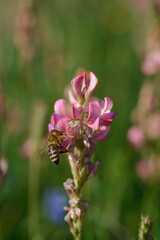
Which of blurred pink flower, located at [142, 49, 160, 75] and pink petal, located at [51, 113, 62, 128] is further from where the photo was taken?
blurred pink flower, located at [142, 49, 160, 75]

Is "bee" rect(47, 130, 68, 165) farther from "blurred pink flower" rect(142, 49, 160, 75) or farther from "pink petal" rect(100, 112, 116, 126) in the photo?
"blurred pink flower" rect(142, 49, 160, 75)

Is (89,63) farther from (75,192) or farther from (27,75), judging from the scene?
(75,192)

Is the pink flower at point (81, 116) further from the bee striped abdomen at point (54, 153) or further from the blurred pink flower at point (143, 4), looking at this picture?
the blurred pink flower at point (143, 4)

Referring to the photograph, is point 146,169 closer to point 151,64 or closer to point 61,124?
point 151,64

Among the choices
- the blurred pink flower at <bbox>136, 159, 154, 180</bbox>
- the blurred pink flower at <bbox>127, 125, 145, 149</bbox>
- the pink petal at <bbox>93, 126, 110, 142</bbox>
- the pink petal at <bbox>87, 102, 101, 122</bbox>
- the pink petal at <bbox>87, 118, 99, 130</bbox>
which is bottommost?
the blurred pink flower at <bbox>136, 159, 154, 180</bbox>

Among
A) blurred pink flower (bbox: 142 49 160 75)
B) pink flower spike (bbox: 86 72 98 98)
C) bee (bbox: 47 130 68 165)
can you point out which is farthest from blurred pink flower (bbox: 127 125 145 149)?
pink flower spike (bbox: 86 72 98 98)

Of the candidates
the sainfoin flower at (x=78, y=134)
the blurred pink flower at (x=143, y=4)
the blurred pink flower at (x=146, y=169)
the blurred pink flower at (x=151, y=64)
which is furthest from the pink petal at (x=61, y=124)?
the blurred pink flower at (x=143, y=4)

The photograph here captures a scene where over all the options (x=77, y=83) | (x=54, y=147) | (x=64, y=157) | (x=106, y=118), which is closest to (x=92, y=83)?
(x=77, y=83)
